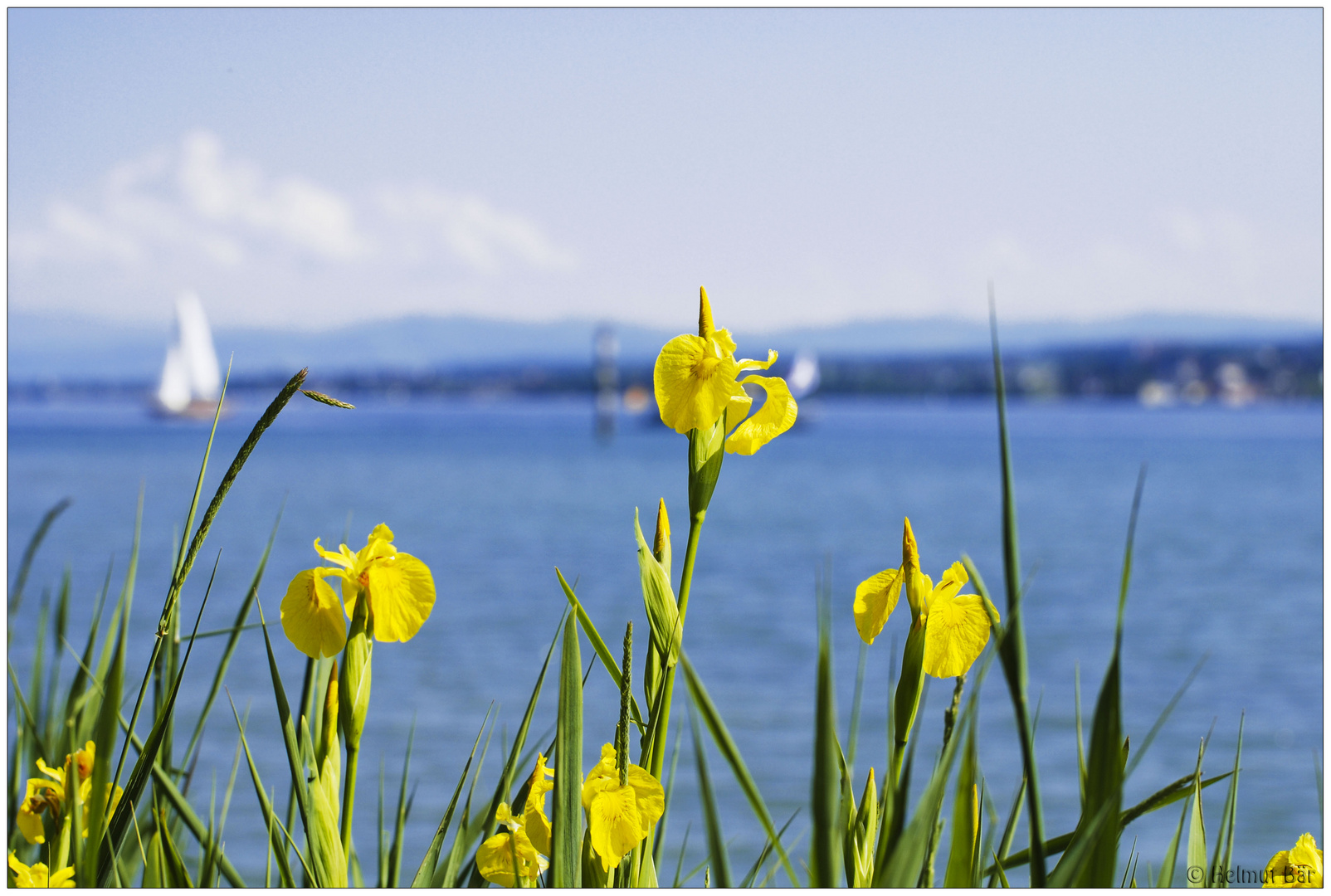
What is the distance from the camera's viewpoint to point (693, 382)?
73 centimetres

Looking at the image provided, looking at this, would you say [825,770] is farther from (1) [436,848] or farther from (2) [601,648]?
(1) [436,848]

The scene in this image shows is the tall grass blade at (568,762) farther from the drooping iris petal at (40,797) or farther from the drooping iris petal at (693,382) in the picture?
the drooping iris petal at (40,797)

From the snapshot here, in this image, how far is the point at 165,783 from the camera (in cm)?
74

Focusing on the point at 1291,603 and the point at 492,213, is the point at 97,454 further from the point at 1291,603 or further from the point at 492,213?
the point at 492,213

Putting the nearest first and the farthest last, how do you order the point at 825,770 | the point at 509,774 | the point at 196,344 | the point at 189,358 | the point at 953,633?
the point at 825,770 < the point at 953,633 < the point at 509,774 < the point at 189,358 < the point at 196,344

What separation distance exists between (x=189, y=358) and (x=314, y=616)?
3959 cm

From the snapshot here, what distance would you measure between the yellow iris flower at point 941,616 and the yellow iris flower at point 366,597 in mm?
325

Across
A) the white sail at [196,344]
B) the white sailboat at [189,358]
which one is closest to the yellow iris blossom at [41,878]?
the white sail at [196,344]

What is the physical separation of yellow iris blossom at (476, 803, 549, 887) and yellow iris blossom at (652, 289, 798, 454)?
353 millimetres

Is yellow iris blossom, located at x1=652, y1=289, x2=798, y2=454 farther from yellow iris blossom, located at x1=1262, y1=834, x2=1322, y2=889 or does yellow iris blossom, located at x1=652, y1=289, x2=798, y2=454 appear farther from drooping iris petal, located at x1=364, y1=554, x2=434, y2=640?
yellow iris blossom, located at x1=1262, y1=834, x2=1322, y2=889


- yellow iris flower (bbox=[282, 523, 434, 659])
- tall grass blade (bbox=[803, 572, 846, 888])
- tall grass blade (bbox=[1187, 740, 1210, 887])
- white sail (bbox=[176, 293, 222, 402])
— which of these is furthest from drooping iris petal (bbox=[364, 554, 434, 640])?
white sail (bbox=[176, 293, 222, 402])

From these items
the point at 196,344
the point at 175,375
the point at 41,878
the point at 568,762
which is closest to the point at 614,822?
the point at 568,762

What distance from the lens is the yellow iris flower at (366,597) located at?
725 millimetres

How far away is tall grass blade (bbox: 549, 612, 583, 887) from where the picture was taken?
0.63m
